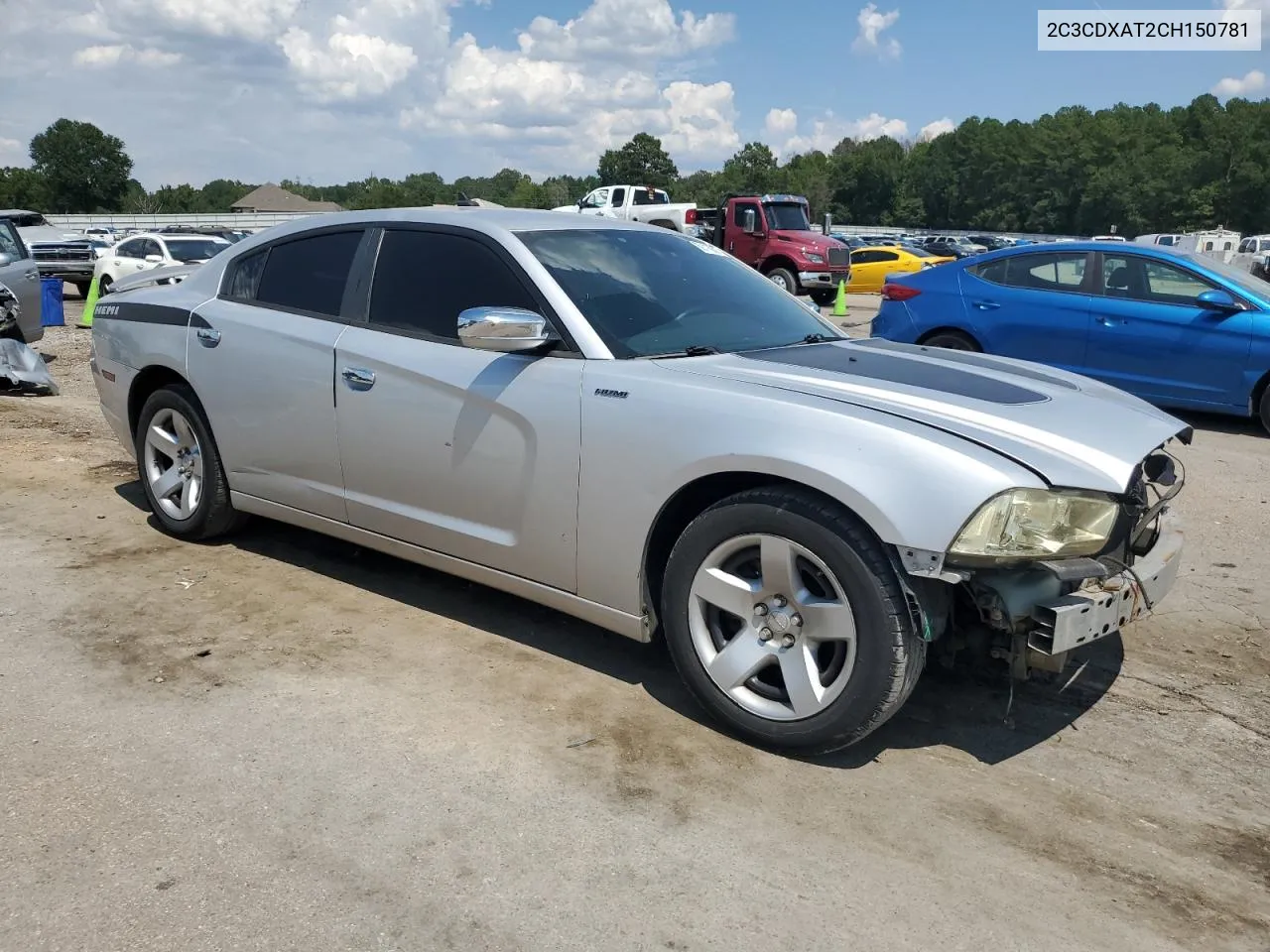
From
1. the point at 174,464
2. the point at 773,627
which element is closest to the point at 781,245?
the point at 174,464

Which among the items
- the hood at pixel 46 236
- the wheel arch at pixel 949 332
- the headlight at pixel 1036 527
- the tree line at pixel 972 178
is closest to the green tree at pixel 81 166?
the tree line at pixel 972 178

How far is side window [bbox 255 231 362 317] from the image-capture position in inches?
179

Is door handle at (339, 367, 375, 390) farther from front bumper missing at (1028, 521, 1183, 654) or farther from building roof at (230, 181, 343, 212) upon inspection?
building roof at (230, 181, 343, 212)

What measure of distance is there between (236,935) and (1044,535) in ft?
7.63

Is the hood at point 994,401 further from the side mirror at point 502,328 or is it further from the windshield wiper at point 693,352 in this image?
the side mirror at point 502,328

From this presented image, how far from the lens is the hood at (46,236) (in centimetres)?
2264

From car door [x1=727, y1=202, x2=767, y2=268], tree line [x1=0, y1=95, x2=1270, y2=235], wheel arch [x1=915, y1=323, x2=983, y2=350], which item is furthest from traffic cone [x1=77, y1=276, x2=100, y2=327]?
tree line [x1=0, y1=95, x2=1270, y2=235]

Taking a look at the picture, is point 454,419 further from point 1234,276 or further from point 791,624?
point 1234,276

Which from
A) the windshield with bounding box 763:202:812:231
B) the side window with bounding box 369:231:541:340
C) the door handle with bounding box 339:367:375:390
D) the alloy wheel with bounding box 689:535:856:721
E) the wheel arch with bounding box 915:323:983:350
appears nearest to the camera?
the alloy wheel with bounding box 689:535:856:721

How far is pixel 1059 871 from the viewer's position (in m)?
2.70

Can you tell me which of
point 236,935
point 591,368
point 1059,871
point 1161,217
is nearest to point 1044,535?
point 1059,871

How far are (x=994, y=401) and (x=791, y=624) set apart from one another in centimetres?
100

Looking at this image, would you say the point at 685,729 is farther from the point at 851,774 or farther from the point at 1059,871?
the point at 1059,871

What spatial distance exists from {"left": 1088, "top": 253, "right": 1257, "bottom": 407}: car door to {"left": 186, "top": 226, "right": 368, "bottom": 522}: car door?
6.48 metres
